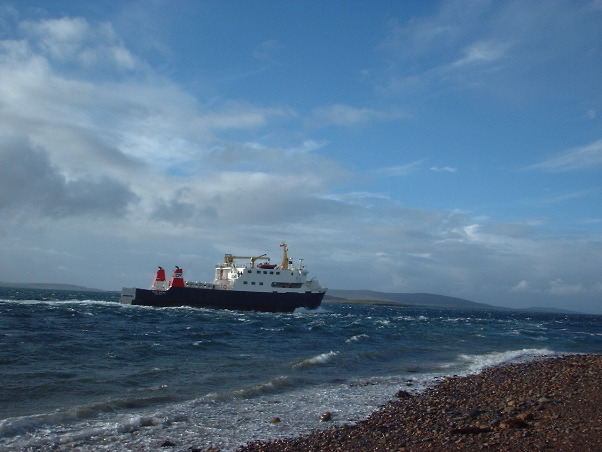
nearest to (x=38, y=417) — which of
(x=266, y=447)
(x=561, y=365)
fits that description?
(x=266, y=447)

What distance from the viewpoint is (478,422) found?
9.38m

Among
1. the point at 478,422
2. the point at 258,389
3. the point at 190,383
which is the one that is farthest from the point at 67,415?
the point at 478,422

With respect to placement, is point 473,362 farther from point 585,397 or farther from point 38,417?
point 38,417

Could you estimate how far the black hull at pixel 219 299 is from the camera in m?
54.8

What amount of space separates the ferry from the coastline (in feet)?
137

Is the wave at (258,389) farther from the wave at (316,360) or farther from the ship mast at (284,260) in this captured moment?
the ship mast at (284,260)

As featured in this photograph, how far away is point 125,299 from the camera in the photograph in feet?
190

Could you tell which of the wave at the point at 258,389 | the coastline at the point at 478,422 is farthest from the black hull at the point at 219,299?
the coastline at the point at 478,422

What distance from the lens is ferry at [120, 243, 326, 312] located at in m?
54.8

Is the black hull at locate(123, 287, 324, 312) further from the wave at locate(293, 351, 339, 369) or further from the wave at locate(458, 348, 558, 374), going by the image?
the wave at locate(293, 351, 339, 369)

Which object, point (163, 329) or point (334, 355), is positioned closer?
point (334, 355)

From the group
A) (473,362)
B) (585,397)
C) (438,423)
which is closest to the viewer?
(438,423)

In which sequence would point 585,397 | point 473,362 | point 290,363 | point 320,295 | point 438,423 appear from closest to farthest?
point 438,423
point 585,397
point 290,363
point 473,362
point 320,295

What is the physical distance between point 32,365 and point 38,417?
6.68 m
